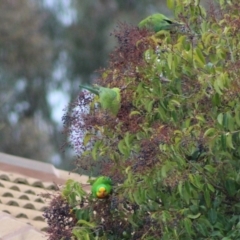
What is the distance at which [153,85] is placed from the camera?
291 cm

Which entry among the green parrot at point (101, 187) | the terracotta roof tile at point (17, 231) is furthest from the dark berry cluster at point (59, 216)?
the terracotta roof tile at point (17, 231)

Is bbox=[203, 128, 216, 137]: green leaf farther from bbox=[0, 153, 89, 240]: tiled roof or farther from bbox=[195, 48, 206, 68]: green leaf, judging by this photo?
bbox=[0, 153, 89, 240]: tiled roof

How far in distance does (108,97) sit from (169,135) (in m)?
0.32

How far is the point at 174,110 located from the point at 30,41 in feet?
56.4

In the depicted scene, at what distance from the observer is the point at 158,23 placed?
10.6 ft

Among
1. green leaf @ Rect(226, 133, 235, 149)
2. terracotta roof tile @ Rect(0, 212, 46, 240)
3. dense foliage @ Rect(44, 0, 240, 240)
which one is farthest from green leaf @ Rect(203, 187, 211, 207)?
terracotta roof tile @ Rect(0, 212, 46, 240)

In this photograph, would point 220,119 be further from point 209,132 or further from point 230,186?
point 230,186

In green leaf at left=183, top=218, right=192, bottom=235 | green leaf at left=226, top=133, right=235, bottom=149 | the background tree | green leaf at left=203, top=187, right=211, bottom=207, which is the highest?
the background tree

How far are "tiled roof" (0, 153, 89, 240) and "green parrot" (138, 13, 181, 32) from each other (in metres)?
0.75

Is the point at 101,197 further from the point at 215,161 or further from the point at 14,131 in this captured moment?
the point at 14,131

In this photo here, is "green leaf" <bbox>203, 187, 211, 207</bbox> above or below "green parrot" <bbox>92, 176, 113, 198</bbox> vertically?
below

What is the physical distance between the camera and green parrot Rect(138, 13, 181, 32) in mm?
3199

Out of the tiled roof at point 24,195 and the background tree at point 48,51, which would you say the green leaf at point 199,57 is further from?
the background tree at point 48,51

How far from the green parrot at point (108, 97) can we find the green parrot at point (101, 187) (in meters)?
0.28
